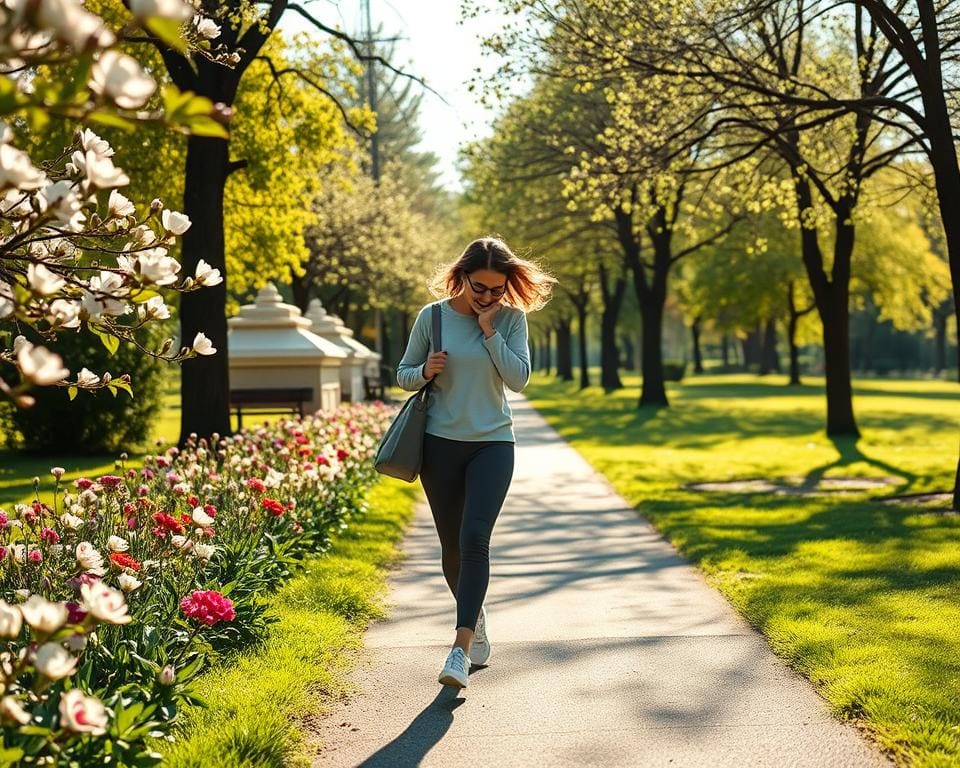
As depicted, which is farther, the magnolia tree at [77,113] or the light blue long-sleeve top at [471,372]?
the light blue long-sleeve top at [471,372]

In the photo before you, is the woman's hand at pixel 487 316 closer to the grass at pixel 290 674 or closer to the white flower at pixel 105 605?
the grass at pixel 290 674

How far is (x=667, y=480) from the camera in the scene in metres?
15.3

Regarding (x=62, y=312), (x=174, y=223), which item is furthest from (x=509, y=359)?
(x=62, y=312)

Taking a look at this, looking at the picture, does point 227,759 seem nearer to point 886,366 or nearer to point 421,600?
point 421,600

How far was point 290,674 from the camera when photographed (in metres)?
5.16

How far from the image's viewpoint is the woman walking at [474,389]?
5367 millimetres

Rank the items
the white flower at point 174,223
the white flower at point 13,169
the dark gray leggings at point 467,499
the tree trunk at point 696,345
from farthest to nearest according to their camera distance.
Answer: the tree trunk at point 696,345, the dark gray leggings at point 467,499, the white flower at point 174,223, the white flower at point 13,169

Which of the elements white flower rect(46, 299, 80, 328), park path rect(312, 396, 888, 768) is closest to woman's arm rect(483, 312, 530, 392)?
park path rect(312, 396, 888, 768)

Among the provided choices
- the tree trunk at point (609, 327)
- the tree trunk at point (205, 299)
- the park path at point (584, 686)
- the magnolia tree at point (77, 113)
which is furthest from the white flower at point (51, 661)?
the tree trunk at point (609, 327)

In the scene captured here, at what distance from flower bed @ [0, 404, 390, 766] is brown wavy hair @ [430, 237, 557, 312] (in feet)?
5.25

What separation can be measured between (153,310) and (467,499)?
209cm

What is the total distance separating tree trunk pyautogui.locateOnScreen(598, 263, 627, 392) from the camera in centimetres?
4272

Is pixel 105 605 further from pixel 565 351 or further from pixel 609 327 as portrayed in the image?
pixel 565 351

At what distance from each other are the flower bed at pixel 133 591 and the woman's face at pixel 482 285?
1573 mm
